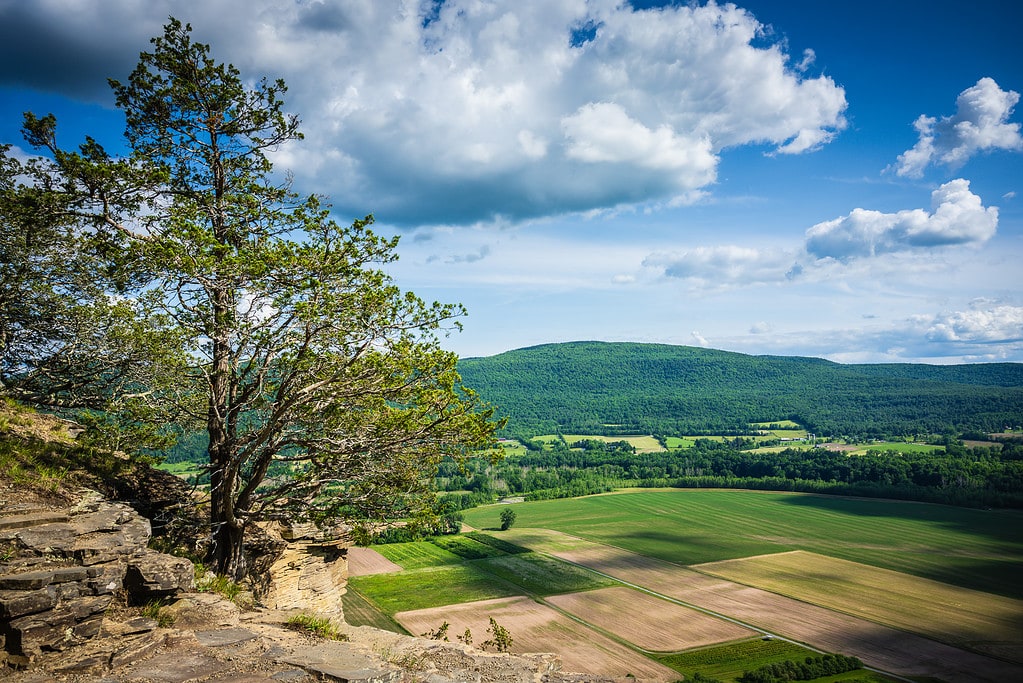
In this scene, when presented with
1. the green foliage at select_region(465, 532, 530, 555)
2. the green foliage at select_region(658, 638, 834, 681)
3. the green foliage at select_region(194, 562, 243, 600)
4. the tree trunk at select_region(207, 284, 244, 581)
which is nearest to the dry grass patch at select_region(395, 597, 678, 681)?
the green foliage at select_region(658, 638, 834, 681)

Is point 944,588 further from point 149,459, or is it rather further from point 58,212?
point 58,212

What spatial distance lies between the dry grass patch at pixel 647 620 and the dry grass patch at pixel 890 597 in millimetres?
11602

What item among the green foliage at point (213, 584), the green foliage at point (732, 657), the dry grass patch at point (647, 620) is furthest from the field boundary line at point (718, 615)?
the green foliage at point (213, 584)

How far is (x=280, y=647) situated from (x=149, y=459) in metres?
8.89

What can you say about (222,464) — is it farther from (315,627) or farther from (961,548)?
(961,548)

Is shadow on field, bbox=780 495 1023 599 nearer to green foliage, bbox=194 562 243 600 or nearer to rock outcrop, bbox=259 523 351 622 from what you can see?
rock outcrop, bbox=259 523 351 622

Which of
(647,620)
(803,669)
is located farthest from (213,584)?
(647,620)

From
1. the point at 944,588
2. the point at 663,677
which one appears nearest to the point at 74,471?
the point at 663,677

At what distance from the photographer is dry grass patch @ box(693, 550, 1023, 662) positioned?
1628 inches

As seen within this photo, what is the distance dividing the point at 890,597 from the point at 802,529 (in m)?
28.5

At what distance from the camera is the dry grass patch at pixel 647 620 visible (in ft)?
134

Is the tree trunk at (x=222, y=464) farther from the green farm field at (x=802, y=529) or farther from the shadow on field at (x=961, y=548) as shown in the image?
the shadow on field at (x=961, y=548)

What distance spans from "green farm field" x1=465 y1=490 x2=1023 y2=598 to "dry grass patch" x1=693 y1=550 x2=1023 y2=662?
2.66 metres

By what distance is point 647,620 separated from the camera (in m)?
45.5
